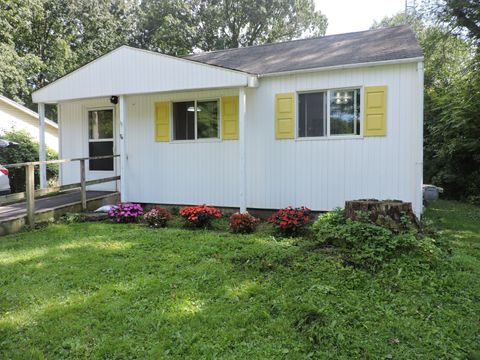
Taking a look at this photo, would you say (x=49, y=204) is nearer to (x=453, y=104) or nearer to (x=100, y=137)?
(x=100, y=137)

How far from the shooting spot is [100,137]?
9.66 meters

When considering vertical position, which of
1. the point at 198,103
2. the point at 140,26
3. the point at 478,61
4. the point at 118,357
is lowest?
the point at 118,357

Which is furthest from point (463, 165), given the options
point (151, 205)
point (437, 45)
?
point (151, 205)

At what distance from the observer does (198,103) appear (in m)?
8.38

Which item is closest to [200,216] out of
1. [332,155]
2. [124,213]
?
[124,213]

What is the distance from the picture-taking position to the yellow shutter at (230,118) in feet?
26.0

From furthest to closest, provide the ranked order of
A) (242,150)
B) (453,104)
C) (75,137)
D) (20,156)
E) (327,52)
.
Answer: (20,156) < (453,104) < (75,137) < (327,52) < (242,150)

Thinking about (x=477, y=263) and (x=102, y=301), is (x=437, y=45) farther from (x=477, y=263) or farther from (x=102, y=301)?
(x=102, y=301)

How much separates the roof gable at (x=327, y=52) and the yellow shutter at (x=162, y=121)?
1857mm

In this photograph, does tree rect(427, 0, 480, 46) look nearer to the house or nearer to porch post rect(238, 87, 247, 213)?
the house

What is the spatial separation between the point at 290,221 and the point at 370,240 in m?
1.64

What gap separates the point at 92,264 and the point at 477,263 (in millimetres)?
4912

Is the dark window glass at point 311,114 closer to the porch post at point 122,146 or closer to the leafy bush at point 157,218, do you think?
the leafy bush at point 157,218

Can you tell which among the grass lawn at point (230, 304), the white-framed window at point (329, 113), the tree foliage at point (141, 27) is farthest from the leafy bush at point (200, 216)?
the tree foliage at point (141, 27)
